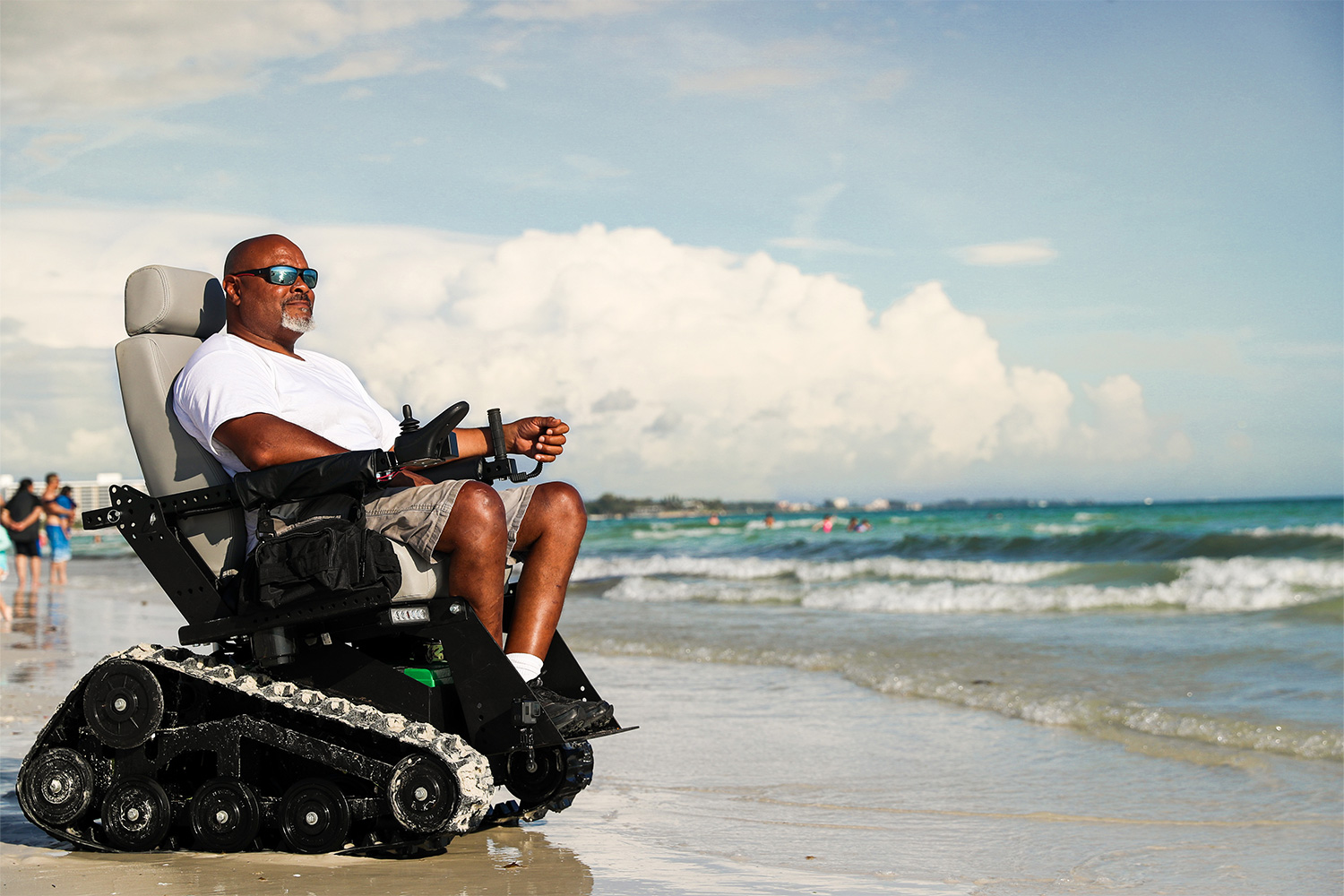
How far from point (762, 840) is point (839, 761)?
4.86 feet

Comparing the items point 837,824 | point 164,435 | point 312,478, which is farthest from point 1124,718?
point 164,435

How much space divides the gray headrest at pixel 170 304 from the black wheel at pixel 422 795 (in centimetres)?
159

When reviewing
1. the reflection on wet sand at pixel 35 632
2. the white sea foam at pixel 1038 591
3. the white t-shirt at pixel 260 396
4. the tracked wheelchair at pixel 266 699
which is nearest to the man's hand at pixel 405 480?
the white t-shirt at pixel 260 396

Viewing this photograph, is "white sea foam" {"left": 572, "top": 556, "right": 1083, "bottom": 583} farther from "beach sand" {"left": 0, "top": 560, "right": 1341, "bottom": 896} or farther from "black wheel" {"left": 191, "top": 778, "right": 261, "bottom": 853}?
"black wheel" {"left": 191, "top": 778, "right": 261, "bottom": 853}

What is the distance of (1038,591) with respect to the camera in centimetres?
1471

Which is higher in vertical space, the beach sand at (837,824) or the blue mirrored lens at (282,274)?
the blue mirrored lens at (282,274)

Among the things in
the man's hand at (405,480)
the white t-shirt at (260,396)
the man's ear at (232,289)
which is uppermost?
the man's ear at (232,289)

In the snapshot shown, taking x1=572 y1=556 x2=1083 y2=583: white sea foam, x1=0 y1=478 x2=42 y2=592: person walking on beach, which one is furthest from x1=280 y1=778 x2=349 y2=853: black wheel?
x1=572 y1=556 x2=1083 y2=583: white sea foam

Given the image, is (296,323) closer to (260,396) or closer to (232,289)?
(232,289)

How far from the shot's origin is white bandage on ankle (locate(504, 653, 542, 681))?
3697 millimetres

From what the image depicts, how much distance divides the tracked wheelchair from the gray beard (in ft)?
1.09

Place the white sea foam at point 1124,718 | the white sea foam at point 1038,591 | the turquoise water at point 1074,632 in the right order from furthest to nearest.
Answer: the white sea foam at point 1038,591 → the turquoise water at point 1074,632 → the white sea foam at point 1124,718

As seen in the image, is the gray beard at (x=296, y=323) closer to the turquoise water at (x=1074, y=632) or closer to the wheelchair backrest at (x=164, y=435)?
the wheelchair backrest at (x=164, y=435)

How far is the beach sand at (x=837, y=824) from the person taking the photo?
3441 mm
